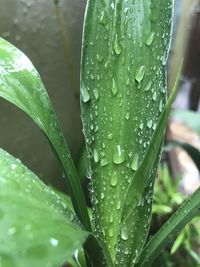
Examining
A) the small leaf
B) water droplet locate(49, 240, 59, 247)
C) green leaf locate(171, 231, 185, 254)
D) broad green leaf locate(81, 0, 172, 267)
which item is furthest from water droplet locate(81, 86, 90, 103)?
green leaf locate(171, 231, 185, 254)

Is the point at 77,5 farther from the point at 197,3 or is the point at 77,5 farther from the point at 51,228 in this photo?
the point at 51,228

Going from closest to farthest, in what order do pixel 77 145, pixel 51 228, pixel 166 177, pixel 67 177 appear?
pixel 51 228, pixel 67 177, pixel 166 177, pixel 77 145

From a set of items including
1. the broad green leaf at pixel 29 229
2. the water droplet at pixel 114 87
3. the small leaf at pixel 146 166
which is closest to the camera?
the broad green leaf at pixel 29 229

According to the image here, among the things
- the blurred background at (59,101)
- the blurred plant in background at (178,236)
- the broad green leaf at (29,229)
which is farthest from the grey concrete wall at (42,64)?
the broad green leaf at (29,229)

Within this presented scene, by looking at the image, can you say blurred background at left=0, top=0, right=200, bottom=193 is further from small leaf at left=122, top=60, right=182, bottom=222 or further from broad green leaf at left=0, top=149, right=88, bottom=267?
broad green leaf at left=0, top=149, right=88, bottom=267

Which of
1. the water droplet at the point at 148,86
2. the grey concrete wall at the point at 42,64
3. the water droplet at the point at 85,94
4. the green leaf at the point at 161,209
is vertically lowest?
the green leaf at the point at 161,209

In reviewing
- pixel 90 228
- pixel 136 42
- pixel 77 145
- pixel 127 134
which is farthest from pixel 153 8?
pixel 77 145

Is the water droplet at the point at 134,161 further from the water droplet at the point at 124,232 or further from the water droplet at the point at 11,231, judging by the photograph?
the water droplet at the point at 11,231
